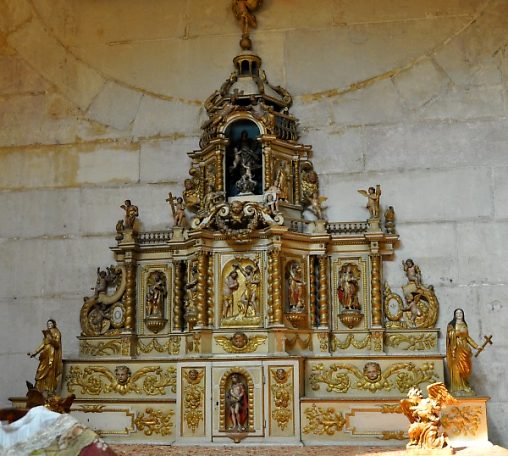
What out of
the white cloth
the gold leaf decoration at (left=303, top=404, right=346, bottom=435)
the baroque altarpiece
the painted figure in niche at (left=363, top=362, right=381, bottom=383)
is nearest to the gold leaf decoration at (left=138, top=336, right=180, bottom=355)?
the baroque altarpiece

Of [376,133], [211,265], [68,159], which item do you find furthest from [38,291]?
[376,133]

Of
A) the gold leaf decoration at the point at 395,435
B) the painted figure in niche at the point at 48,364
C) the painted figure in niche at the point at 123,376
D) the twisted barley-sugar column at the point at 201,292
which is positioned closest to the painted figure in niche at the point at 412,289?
the gold leaf decoration at the point at 395,435

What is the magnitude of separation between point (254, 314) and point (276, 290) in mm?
476

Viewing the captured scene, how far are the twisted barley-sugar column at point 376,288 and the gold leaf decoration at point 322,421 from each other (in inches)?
59.6

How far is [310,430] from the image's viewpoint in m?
10.2

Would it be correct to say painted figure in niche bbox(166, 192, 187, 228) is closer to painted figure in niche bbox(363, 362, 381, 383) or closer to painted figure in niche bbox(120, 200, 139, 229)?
painted figure in niche bbox(120, 200, 139, 229)

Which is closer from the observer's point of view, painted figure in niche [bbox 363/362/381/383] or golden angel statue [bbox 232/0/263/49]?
painted figure in niche [bbox 363/362/381/383]

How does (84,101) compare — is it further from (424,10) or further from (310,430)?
(310,430)

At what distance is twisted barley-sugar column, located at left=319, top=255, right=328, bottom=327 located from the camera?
36.4 feet

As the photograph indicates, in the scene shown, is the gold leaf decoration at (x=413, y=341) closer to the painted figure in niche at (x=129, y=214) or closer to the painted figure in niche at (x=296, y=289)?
the painted figure in niche at (x=296, y=289)

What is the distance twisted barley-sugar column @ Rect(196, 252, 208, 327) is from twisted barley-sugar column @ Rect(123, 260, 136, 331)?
1.20 m

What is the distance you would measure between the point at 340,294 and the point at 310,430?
2.03 metres

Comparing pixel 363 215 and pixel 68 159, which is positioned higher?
pixel 68 159

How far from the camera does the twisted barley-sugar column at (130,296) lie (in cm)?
1147
